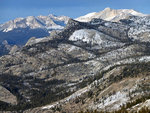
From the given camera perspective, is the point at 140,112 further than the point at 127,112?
No

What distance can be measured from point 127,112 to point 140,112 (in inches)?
542

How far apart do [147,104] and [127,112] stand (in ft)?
41.6

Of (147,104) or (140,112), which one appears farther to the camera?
(147,104)

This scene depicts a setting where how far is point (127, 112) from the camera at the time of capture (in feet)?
475

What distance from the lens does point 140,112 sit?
13175cm

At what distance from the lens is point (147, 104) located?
148875mm

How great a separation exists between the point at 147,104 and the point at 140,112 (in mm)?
18830
